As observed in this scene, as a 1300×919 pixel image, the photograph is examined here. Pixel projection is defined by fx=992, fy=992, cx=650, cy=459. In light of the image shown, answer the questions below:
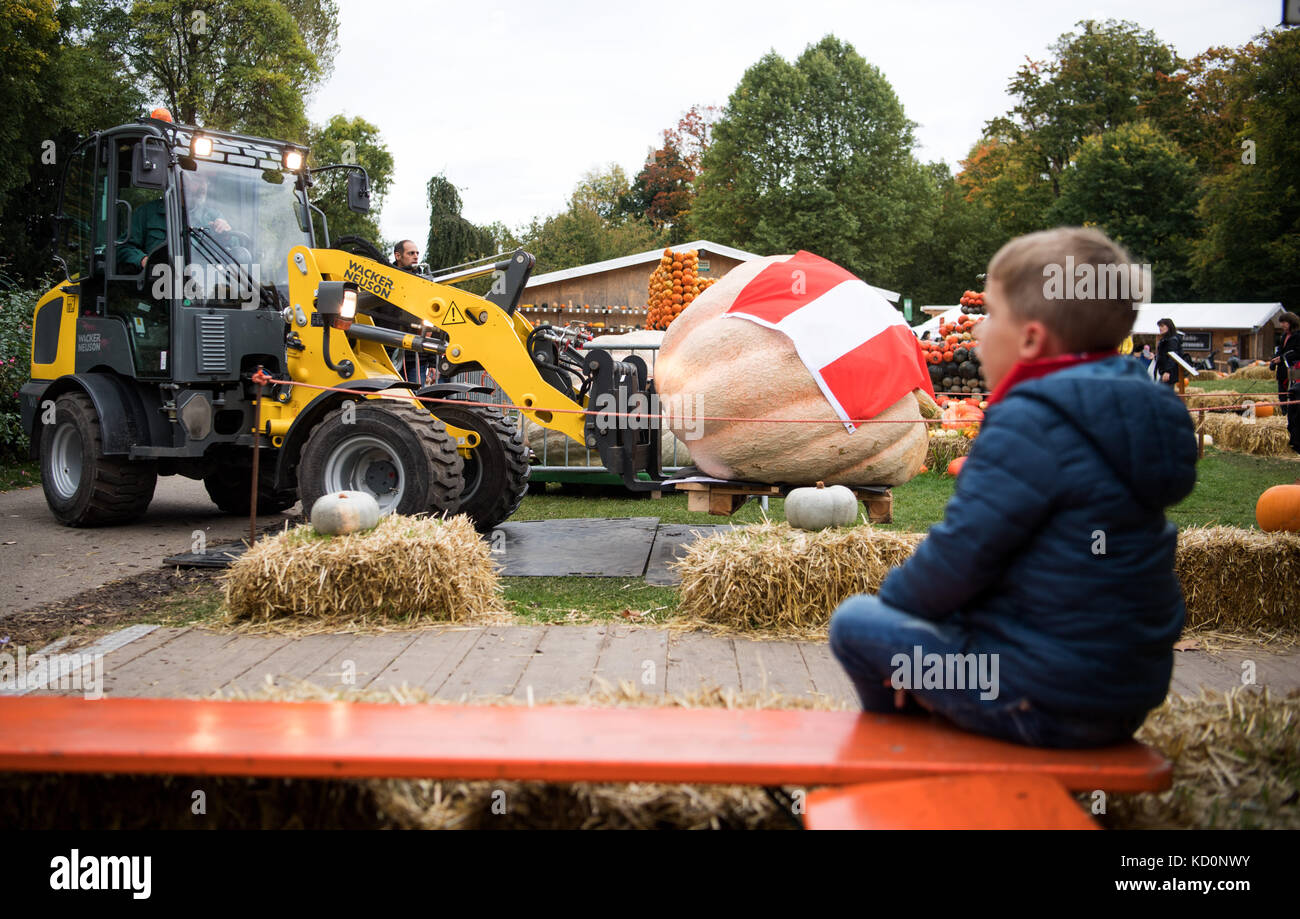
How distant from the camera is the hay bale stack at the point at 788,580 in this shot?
5.34 meters

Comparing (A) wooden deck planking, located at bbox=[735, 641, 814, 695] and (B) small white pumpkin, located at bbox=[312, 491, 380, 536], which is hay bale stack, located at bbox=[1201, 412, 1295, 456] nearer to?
(A) wooden deck planking, located at bbox=[735, 641, 814, 695]

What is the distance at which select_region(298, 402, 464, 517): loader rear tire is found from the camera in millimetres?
6957

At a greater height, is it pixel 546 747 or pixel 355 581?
pixel 546 747

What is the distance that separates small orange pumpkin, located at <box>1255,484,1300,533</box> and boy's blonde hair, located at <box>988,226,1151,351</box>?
458 centimetres

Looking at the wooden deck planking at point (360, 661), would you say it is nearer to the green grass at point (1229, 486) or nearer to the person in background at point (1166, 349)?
the green grass at point (1229, 486)

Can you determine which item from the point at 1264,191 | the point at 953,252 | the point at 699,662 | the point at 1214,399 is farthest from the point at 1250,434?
the point at 953,252

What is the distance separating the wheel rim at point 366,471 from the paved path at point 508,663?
6.84ft

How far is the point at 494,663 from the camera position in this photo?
4688 millimetres

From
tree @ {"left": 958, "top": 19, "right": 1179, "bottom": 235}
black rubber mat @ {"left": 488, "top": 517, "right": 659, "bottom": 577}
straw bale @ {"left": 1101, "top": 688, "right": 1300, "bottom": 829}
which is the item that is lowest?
black rubber mat @ {"left": 488, "top": 517, "right": 659, "bottom": 577}

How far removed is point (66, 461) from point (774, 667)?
812cm

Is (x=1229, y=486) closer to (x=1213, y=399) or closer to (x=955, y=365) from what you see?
(x=955, y=365)

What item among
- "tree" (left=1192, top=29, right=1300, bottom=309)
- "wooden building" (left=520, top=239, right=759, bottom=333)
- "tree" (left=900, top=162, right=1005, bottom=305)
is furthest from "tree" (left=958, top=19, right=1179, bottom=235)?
"wooden building" (left=520, top=239, right=759, bottom=333)
